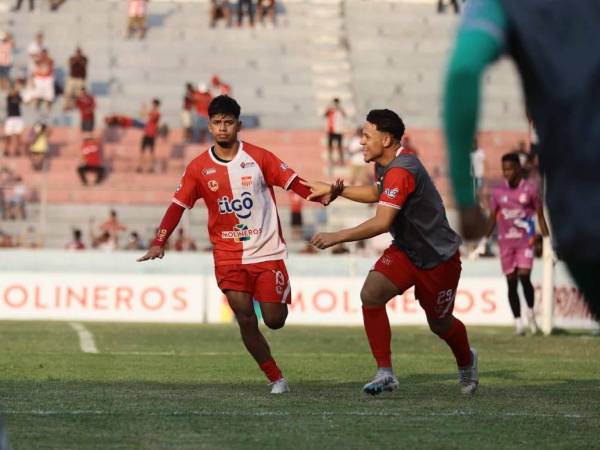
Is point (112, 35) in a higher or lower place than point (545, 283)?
higher

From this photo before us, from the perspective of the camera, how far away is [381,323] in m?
11.0

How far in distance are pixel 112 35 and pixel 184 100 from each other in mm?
6431

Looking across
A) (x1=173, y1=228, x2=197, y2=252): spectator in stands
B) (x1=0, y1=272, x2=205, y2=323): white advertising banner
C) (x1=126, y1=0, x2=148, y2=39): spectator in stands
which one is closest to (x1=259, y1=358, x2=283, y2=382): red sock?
(x1=0, y1=272, x2=205, y2=323): white advertising banner

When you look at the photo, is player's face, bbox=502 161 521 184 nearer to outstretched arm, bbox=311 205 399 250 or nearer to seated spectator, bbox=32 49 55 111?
outstretched arm, bbox=311 205 399 250

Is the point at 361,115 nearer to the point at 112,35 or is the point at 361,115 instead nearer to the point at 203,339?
the point at 112,35

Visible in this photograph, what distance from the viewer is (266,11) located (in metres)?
45.2

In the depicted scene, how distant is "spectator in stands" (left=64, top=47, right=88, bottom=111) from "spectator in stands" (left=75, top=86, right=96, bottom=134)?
214cm

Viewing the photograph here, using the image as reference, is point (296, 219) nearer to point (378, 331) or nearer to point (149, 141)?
point (149, 141)

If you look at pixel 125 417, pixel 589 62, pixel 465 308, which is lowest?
pixel 465 308

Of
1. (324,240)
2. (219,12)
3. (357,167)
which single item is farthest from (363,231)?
(219,12)

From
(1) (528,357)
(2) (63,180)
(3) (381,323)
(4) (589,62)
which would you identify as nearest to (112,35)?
(2) (63,180)

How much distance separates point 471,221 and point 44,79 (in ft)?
111

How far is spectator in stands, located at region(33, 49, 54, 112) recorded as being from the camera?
37.9 meters

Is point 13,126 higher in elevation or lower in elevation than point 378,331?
higher
